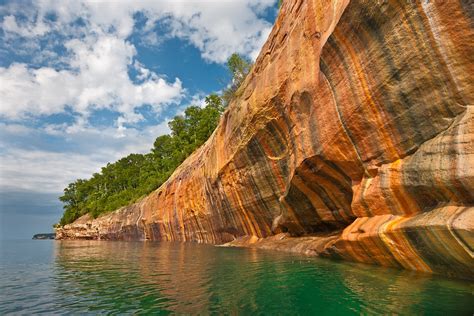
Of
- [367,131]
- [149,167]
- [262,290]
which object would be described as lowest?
[262,290]

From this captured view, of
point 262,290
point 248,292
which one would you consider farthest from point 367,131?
point 248,292

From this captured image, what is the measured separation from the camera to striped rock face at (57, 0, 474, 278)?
352 inches

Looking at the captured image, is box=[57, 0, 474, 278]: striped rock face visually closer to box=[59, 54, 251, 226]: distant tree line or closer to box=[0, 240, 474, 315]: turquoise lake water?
box=[0, 240, 474, 315]: turquoise lake water

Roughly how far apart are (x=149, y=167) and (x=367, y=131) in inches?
2531

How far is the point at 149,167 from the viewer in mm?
71750

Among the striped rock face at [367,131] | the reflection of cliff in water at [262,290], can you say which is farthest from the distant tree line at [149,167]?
the reflection of cliff in water at [262,290]

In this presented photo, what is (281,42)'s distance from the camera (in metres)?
18.7

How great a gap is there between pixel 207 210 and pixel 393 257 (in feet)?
76.4

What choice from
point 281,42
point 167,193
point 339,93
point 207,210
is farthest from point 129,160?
point 339,93

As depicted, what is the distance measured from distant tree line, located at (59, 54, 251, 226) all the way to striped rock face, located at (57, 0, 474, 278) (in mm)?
17068

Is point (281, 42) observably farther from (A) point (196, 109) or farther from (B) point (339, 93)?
(A) point (196, 109)

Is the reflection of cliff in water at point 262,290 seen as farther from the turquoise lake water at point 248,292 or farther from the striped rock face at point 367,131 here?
the striped rock face at point 367,131

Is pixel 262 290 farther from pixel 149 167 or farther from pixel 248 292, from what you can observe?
pixel 149 167

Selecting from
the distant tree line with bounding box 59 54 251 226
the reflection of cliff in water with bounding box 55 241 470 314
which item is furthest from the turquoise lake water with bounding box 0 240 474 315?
the distant tree line with bounding box 59 54 251 226
